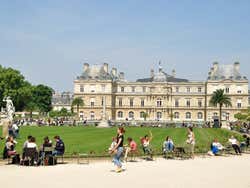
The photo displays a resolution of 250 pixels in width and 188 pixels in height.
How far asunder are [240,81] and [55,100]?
224 feet

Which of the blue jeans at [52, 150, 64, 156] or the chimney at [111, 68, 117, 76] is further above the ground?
the chimney at [111, 68, 117, 76]

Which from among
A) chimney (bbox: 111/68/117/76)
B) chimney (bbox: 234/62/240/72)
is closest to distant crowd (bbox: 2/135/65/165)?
chimney (bbox: 234/62/240/72)

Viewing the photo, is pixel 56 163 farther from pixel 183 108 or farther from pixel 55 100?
pixel 55 100

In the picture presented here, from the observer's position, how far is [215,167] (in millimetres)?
18312

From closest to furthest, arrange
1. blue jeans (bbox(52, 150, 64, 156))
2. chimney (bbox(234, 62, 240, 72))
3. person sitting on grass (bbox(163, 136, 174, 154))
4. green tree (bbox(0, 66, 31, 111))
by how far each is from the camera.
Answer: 1. blue jeans (bbox(52, 150, 64, 156))
2. person sitting on grass (bbox(163, 136, 174, 154))
3. green tree (bbox(0, 66, 31, 111))
4. chimney (bbox(234, 62, 240, 72))

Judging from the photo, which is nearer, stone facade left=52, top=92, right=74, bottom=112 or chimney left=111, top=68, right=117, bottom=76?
chimney left=111, top=68, right=117, bottom=76

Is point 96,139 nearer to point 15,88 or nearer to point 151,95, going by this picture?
point 15,88

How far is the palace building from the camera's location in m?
108

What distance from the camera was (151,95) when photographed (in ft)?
360

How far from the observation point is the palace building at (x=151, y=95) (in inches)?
Result: 4237

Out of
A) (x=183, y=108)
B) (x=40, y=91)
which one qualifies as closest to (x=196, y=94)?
(x=183, y=108)

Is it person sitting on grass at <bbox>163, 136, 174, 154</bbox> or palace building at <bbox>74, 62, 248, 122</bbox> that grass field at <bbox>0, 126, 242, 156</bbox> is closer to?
person sitting on grass at <bbox>163, 136, 174, 154</bbox>

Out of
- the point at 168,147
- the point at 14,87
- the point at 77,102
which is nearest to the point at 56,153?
the point at 168,147

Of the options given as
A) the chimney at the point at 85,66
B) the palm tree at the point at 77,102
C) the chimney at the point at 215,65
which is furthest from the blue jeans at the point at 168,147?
the chimney at the point at 85,66
